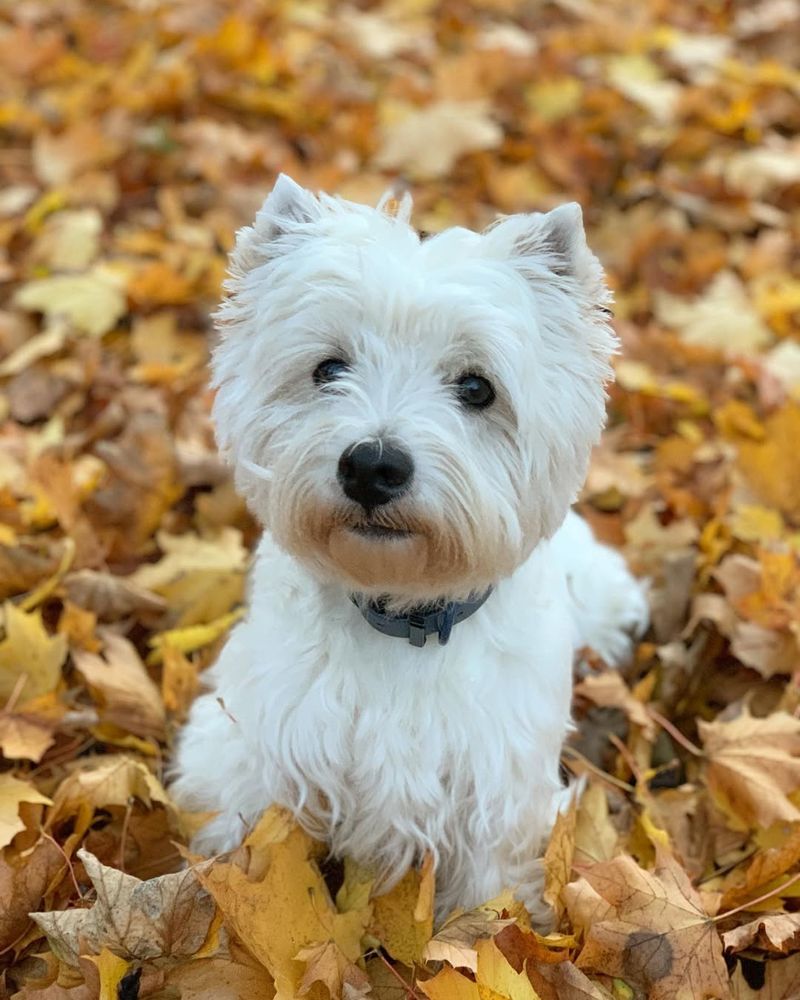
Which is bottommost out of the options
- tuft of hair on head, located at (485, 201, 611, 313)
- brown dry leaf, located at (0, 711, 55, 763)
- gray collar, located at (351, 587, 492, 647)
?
brown dry leaf, located at (0, 711, 55, 763)

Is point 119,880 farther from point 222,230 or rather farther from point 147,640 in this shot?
point 222,230

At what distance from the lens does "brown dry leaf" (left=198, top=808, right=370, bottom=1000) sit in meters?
2.25

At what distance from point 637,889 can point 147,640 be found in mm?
1745

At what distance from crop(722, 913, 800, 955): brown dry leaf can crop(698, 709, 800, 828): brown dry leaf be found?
309 millimetres

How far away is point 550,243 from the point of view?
2.34 meters

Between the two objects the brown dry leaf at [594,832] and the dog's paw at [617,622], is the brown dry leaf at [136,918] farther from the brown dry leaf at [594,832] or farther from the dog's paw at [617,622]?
the dog's paw at [617,622]

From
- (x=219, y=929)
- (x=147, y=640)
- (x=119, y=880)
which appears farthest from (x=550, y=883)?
(x=147, y=640)

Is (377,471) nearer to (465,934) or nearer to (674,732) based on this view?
(465,934)

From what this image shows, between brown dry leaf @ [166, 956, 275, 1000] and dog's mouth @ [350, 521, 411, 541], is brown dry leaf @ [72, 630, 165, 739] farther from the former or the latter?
dog's mouth @ [350, 521, 411, 541]

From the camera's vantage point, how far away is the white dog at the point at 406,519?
7.03 ft

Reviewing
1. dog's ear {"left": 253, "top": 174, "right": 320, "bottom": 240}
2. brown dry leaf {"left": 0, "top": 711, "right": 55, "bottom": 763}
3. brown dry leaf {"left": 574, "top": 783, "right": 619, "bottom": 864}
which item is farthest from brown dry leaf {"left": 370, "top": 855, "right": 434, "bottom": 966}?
dog's ear {"left": 253, "top": 174, "right": 320, "bottom": 240}

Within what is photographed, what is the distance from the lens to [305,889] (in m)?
2.43

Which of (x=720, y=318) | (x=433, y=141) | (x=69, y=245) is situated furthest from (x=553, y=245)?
(x=433, y=141)

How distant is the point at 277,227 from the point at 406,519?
74cm
